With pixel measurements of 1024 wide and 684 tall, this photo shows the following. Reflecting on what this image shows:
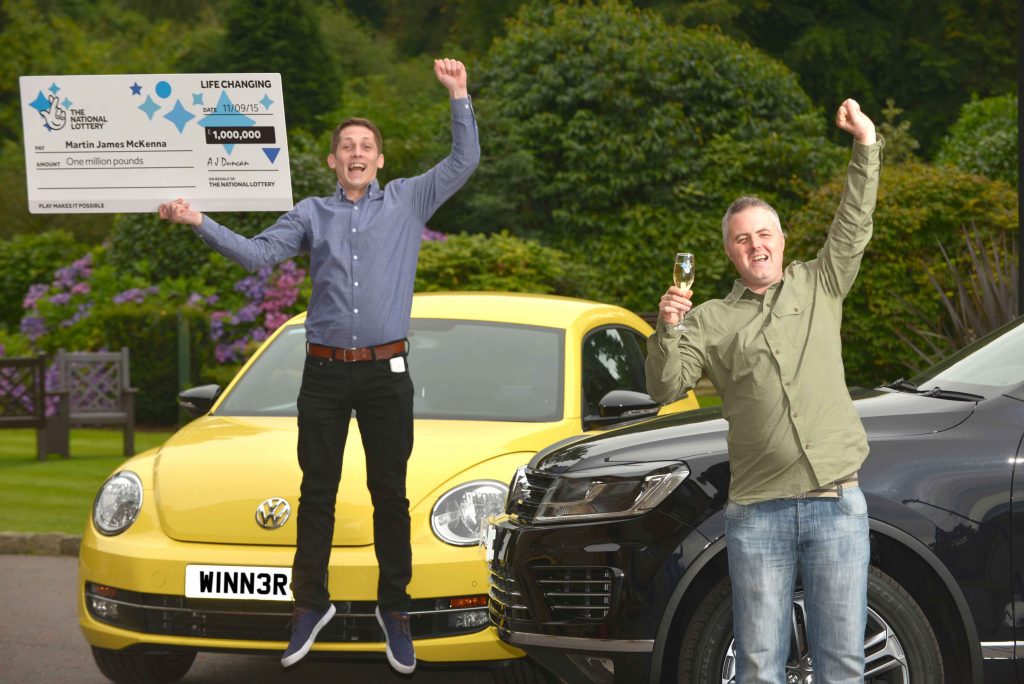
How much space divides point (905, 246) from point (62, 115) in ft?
35.9

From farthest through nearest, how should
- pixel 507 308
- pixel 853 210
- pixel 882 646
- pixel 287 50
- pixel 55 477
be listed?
pixel 287 50 < pixel 55 477 < pixel 507 308 < pixel 882 646 < pixel 853 210

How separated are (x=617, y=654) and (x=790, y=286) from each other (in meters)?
1.25

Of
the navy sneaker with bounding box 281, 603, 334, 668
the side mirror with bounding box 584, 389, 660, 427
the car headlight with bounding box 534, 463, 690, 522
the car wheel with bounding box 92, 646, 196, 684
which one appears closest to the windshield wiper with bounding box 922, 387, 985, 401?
the car headlight with bounding box 534, 463, 690, 522

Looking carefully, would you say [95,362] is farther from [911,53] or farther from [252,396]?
[911,53]

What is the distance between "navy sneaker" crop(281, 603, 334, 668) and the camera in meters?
5.66

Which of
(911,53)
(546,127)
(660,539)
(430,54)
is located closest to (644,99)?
A: (546,127)

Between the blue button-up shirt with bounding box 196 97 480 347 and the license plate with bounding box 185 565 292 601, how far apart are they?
883 millimetres

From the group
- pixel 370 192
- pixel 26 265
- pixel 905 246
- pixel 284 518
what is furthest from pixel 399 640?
pixel 26 265

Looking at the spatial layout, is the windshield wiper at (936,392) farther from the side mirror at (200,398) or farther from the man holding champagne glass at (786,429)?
the side mirror at (200,398)

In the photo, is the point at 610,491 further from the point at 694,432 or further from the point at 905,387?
the point at 905,387

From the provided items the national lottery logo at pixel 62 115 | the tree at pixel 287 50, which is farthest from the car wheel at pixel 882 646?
the tree at pixel 287 50

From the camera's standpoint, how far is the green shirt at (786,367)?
4.23 meters

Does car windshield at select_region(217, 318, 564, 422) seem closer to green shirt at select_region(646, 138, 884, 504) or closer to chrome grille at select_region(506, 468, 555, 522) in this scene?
chrome grille at select_region(506, 468, 555, 522)

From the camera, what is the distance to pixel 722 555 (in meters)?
4.73
